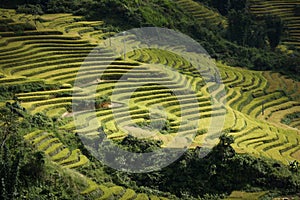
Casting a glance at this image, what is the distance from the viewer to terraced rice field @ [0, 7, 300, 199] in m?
22.6

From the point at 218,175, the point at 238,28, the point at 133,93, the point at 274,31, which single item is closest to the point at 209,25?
the point at 238,28

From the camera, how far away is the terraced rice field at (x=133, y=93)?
22.6 meters

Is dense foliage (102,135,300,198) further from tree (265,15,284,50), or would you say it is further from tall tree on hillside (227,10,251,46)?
tree (265,15,284,50)

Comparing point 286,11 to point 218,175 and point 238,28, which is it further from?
point 218,175

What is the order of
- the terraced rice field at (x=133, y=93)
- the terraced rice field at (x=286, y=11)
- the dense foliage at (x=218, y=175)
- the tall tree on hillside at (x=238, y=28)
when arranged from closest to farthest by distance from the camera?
the dense foliage at (x=218, y=175)
the terraced rice field at (x=133, y=93)
the tall tree on hillside at (x=238, y=28)
the terraced rice field at (x=286, y=11)

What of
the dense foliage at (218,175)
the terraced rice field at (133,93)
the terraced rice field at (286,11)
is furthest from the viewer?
the terraced rice field at (286,11)

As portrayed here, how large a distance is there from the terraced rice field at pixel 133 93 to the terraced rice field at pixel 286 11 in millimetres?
11738

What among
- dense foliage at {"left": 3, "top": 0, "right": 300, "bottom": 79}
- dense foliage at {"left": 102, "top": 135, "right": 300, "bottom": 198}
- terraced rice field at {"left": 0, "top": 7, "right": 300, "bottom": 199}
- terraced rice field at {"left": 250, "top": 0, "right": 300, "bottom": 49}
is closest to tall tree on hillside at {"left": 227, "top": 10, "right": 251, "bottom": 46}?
A: dense foliage at {"left": 3, "top": 0, "right": 300, "bottom": 79}

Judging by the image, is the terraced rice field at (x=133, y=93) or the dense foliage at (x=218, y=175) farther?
the terraced rice field at (x=133, y=93)

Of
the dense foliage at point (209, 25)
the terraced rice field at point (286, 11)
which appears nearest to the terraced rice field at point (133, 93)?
the dense foliage at point (209, 25)

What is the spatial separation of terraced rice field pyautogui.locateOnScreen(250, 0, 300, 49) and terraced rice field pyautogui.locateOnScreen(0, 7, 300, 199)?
1174 cm

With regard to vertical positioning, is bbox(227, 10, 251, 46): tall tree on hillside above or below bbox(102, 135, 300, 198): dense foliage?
below

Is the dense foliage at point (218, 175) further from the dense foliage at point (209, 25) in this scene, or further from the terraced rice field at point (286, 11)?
the terraced rice field at point (286, 11)

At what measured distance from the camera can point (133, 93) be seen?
27.9m
